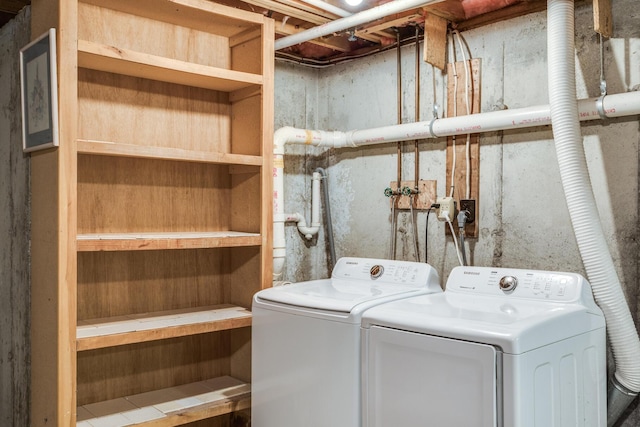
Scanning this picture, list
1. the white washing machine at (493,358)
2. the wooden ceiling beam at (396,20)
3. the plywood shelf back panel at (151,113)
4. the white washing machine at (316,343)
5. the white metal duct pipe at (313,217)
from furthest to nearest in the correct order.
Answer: the white metal duct pipe at (313,217) → the wooden ceiling beam at (396,20) → the plywood shelf back panel at (151,113) → the white washing machine at (316,343) → the white washing machine at (493,358)

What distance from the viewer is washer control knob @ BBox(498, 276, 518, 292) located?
206 cm

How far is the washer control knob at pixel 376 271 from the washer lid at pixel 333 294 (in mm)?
45

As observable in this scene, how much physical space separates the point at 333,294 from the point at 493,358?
2.55 feet

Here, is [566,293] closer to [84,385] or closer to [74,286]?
[74,286]

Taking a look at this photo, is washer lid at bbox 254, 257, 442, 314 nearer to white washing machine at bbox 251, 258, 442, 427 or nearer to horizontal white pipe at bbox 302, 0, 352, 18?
white washing machine at bbox 251, 258, 442, 427

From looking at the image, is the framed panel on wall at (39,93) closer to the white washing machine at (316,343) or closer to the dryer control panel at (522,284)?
the white washing machine at (316,343)

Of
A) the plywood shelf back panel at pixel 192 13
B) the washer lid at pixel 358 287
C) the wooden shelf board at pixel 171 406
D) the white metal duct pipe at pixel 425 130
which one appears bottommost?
the wooden shelf board at pixel 171 406

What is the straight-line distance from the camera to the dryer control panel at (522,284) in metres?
1.94

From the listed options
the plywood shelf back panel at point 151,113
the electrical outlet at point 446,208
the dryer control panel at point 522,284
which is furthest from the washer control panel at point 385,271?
the plywood shelf back panel at point 151,113

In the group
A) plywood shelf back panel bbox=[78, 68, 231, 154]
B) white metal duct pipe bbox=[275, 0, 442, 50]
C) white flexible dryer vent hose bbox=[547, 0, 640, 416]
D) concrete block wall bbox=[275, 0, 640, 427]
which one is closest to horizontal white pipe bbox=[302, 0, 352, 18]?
white metal duct pipe bbox=[275, 0, 442, 50]

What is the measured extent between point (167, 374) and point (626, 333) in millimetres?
1963

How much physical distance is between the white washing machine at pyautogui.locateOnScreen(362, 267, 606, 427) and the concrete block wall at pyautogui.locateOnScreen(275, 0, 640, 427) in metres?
0.43

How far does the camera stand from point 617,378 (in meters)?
2.05

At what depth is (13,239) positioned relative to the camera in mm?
2396
